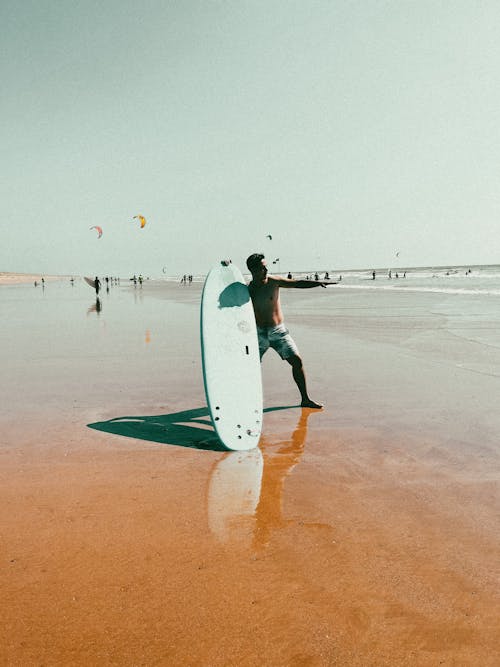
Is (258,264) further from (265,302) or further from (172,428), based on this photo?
(172,428)

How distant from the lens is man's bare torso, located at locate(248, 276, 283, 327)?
19.1 ft

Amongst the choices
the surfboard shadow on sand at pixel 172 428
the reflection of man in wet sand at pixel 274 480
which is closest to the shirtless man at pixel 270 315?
the reflection of man in wet sand at pixel 274 480

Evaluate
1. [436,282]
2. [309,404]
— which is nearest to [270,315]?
[309,404]

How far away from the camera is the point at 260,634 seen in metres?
2.18

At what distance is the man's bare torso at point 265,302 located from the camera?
5.82 metres

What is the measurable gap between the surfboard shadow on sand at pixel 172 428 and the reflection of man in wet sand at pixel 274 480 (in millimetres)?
565

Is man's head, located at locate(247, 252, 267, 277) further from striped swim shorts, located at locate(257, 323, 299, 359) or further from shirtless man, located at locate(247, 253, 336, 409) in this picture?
striped swim shorts, located at locate(257, 323, 299, 359)

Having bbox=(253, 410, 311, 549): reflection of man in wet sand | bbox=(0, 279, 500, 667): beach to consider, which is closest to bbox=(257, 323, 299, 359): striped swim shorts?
bbox=(0, 279, 500, 667): beach

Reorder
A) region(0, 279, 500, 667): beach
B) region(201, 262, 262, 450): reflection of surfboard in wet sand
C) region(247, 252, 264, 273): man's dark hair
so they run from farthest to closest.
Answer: region(247, 252, 264, 273): man's dark hair < region(201, 262, 262, 450): reflection of surfboard in wet sand < region(0, 279, 500, 667): beach

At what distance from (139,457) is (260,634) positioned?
2.40m

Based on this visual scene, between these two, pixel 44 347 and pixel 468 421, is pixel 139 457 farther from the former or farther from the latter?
pixel 44 347

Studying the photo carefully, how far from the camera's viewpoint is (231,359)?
5.18m

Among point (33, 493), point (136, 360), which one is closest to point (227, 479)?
point (33, 493)

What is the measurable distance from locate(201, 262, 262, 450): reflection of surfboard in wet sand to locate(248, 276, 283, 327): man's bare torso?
213 mm
